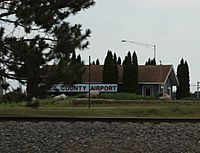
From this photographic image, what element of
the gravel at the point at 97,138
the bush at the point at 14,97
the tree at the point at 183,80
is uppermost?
the tree at the point at 183,80

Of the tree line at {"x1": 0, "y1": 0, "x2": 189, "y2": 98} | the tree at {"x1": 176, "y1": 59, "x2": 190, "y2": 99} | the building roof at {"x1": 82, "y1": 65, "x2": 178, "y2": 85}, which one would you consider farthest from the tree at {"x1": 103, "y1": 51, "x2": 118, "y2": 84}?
the tree line at {"x1": 0, "y1": 0, "x2": 189, "y2": 98}

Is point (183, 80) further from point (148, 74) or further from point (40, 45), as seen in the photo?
point (40, 45)

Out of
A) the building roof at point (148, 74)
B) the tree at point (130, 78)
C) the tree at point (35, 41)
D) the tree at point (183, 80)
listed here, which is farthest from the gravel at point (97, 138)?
the tree at point (183, 80)

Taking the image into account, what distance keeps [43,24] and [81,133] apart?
10.6 metres

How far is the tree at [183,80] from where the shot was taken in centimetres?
6606

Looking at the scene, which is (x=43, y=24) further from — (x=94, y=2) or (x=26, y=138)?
(x=26, y=138)

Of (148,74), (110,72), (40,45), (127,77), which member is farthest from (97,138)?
(148,74)

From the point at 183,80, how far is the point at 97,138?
180 ft

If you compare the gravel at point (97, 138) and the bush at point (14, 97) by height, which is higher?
the bush at point (14, 97)

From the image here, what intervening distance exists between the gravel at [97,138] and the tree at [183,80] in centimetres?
5123

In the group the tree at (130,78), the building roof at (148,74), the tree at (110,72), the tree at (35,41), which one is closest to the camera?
the tree at (35,41)

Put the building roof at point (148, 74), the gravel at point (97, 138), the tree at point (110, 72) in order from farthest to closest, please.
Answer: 1. the building roof at point (148, 74)
2. the tree at point (110, 72)
3. the gravel at point (97, 138)

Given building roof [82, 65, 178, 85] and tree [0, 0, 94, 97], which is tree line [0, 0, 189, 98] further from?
building roof [82, 65, 178, 85]

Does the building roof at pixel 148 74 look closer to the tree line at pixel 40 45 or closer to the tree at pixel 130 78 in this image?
the tree at pixel 130 78
